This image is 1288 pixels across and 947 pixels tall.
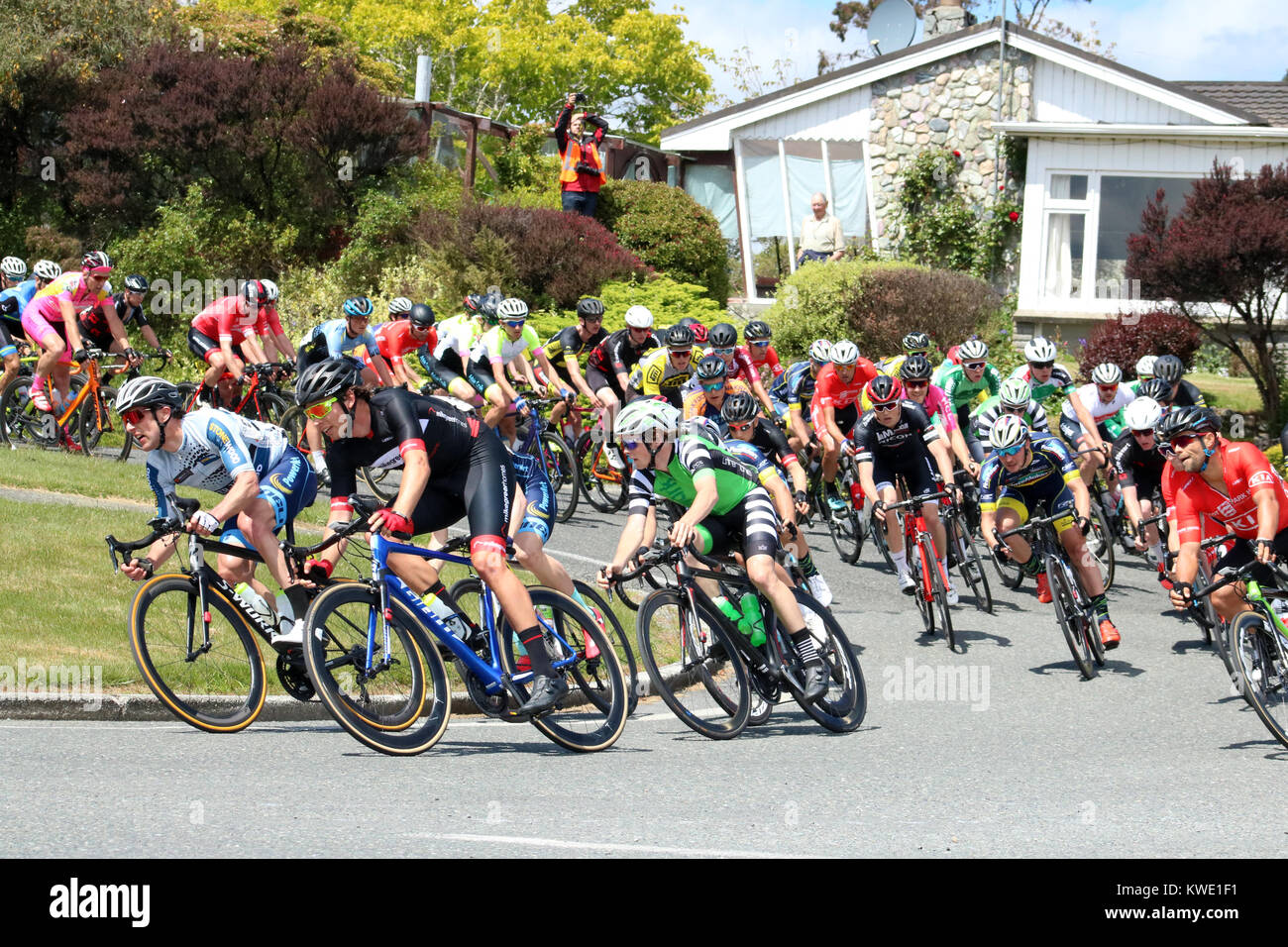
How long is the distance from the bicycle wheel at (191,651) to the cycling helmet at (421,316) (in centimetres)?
715

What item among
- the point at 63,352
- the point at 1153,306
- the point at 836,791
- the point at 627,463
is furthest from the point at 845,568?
the point at 1153,306

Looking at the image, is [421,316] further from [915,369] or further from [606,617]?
[606,617]

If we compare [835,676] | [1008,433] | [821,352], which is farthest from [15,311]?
[835,676]

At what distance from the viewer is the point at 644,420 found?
8.30 m

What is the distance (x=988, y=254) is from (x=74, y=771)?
22916 millimetres

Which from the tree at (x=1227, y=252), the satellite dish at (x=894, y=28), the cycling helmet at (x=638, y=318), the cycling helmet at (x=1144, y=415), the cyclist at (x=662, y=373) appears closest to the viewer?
the cycling helmet at (x=1144, y=415)

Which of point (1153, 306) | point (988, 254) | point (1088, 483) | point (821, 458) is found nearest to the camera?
point (1088, 483)

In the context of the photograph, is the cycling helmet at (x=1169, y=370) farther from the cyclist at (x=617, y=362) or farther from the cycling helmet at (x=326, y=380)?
the cycling helmet at (x=326, y=380)

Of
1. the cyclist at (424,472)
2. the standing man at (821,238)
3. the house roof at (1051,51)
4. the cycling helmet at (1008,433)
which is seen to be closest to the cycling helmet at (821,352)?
the cycling helmet at (1008,433)

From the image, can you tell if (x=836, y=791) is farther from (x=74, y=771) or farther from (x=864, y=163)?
(x=864, y=163)

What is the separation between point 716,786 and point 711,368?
4506 millimetres

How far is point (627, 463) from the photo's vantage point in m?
15.5

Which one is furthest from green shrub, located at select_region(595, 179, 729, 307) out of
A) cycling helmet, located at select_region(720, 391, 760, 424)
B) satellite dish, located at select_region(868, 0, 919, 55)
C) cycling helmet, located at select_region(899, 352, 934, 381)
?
cycling helmet, located at select_region(720, 391, 760, 424)

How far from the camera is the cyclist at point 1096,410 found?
14195 mm
